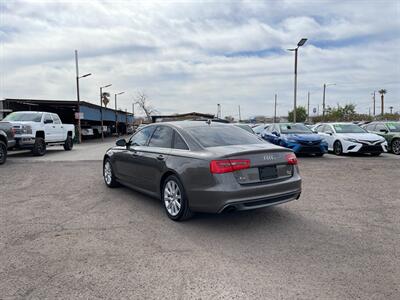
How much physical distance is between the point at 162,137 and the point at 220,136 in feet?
3.46

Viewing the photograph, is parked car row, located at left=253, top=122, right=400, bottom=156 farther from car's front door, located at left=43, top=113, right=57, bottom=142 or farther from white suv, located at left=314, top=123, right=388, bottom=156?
car's front door, located at left=43, top=113, right=57, bottom=142

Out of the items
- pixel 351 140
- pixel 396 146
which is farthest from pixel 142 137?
pixel 396 146

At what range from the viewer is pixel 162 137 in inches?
232

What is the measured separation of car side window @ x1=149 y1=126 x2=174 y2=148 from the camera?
5.66 meters

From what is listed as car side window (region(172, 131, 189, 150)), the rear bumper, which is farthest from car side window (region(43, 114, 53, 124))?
the rear bumper

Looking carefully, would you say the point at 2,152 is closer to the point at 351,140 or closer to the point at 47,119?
the point at 47,119

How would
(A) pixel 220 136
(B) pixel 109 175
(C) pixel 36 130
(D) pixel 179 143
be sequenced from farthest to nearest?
1. (C) pixel 36 130
2. (B) pixel 109 175
3. (A) pixel 220 136
4. (D) pixel 179 143

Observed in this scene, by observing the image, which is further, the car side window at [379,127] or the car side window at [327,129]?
the car side window at [379,127]

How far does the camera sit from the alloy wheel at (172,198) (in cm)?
506

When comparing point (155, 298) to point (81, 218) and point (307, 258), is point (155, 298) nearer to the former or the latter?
point (307, 258)

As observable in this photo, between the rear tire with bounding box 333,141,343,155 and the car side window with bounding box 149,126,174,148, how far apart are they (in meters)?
10.7

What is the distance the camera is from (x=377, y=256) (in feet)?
12.6

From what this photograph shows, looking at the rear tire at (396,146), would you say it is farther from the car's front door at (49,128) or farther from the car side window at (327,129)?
the car's front door at (49,128)

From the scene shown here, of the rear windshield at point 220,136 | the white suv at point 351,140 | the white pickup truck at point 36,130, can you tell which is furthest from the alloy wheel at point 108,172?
the white suv at point 351,140
